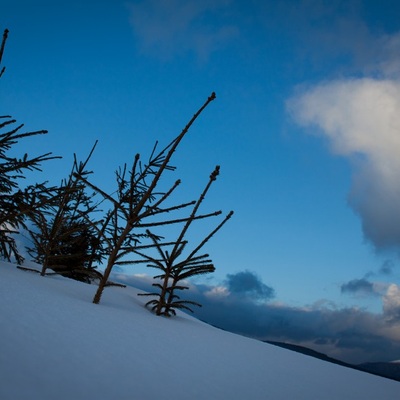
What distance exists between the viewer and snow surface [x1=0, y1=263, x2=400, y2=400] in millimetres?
1670

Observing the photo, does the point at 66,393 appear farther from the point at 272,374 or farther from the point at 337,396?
the point at 337,396

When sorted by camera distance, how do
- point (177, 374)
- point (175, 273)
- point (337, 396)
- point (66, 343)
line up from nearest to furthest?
point (66, 343) → point (177, 374) → point (337, 396) → point (175, 273)

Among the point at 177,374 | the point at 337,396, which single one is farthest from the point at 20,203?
the point at 337,396

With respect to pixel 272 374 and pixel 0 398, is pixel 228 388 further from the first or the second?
pixel 0 398

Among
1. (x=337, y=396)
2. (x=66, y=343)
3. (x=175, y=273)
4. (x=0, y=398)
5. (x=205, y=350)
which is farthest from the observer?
(x=175, y=273)

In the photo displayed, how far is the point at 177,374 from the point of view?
233cm

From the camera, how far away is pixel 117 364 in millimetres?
2137

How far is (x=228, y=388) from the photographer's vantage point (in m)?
2.39

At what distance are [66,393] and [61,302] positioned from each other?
2.07m

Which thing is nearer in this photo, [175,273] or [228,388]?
[228,388]

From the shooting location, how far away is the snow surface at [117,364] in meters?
1.67

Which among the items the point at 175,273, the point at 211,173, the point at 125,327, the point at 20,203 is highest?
the point at 211,173

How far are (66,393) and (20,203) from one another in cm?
564

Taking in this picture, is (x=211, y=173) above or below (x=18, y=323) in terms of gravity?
above
